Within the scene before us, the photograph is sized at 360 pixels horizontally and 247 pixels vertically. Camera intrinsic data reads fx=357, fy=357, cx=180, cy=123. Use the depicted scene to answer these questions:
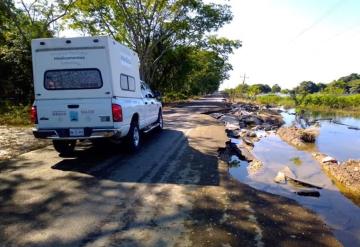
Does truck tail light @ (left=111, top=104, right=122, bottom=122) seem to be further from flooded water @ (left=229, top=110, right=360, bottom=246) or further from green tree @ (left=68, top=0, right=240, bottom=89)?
Answer: green tree @ (left=68, top=0, right=240, bottom=89)

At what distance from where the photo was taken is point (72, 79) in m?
8.55

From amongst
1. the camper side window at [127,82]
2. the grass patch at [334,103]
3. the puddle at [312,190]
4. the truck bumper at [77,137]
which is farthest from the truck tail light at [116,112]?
the grass patch at [334,103]

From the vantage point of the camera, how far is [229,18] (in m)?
32.1

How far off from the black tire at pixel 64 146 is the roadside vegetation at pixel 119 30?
8223mm

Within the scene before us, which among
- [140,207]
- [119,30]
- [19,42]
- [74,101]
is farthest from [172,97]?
[140,207]

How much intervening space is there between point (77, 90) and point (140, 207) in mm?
4051

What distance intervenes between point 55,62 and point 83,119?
1.55 meters

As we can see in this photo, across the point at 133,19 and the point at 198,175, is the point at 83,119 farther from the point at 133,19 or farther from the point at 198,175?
the point at 133,19

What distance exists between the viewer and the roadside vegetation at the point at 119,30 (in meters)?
23.3

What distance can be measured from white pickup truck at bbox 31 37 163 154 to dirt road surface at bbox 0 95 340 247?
0.85m

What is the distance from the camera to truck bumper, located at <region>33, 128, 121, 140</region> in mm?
8273

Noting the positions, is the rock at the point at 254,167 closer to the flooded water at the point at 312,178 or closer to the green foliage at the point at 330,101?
the flooded water at the point at 312,178

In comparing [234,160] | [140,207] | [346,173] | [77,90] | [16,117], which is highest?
[77,90]

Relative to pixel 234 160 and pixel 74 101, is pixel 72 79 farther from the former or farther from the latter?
pixel 234 160
